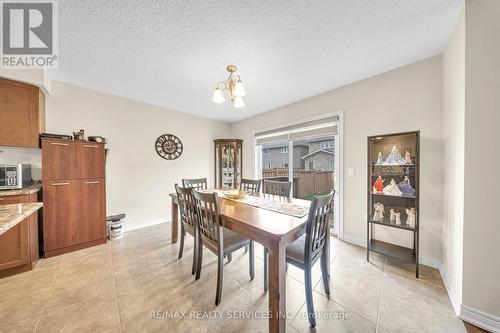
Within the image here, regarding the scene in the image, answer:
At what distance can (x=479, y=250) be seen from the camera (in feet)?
4.17

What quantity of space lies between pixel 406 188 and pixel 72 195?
166 inches

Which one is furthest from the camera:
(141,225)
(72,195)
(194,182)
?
(141,225)

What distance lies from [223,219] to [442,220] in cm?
238

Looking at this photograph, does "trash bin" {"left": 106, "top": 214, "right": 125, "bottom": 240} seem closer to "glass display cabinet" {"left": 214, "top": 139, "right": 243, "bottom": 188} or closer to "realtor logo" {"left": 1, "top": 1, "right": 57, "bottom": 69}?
"glass display cabinet" {"left": 214, "top": 139, "right": 243, "bottom": 188}

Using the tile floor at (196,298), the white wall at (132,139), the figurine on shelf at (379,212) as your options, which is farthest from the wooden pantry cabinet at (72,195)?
the figurine on shelf at (379,212)

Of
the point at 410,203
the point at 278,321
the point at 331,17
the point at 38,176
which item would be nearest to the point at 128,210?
the point at 38,176

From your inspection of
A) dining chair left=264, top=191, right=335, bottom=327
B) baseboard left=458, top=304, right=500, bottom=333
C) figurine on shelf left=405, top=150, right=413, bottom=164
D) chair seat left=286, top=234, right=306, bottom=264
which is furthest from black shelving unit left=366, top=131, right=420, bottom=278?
chair seat left=286, top=234, right=306, bottom=264

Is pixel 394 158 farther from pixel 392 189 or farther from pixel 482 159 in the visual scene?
pixel 482 159

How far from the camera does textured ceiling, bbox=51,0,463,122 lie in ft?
4.49

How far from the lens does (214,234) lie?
1.59m

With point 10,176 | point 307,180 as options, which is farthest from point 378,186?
point 10,176

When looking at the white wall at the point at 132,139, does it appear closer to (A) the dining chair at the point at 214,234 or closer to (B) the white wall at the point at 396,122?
(A) the dining chair at the point at 214,234

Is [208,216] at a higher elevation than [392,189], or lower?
lower

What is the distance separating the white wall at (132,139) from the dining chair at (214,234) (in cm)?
219
